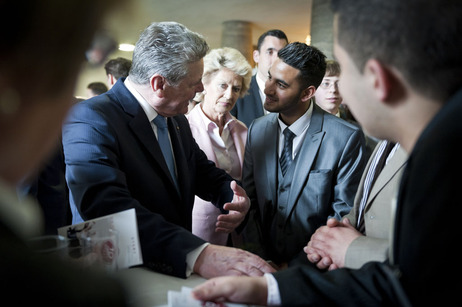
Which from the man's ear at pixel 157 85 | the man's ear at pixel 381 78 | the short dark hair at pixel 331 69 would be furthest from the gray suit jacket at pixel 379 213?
the short dark hair at pixel 331 69

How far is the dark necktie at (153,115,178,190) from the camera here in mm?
2023

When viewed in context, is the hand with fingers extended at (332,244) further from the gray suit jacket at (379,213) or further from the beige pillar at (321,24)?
the beige pillar at (321,24)

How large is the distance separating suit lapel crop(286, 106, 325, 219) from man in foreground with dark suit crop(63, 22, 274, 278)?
0.44 metres

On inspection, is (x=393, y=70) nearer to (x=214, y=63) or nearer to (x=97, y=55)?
(x=97, y=55)

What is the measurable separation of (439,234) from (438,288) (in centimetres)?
13

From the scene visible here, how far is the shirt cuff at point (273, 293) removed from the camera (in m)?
1.11

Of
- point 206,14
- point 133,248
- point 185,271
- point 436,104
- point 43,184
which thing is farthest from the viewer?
point 206,14

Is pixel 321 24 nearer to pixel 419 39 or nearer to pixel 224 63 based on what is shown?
pixel 224 63

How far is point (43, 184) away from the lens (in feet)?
9.75

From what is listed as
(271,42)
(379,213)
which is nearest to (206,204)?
(379,213)

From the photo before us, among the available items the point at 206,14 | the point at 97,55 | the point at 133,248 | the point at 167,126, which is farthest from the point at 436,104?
the point at 206,14

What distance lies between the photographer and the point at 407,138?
1039 millimetres

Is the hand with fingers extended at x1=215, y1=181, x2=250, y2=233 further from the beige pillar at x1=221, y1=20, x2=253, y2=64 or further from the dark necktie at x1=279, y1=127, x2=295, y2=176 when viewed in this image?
the beige pillar at x1=221, y1=20, x2=253, y2=64

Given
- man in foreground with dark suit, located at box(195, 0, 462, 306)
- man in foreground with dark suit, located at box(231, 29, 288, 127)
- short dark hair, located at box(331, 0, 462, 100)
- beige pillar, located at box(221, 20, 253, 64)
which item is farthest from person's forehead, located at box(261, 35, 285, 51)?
beige pillar, located at box(221, 20, 253, 64)
